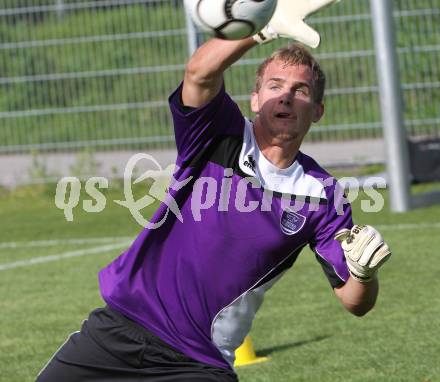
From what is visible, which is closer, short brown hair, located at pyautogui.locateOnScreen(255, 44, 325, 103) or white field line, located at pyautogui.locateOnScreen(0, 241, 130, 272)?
short brown hair, located at pyautogui.locateOnScreen(255, 44, 325, 103)

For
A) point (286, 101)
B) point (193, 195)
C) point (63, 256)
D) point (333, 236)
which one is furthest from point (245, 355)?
point (63, 256)

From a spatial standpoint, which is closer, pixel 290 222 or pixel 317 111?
pixel 290 222

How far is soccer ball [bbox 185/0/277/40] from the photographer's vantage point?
362 centimetres

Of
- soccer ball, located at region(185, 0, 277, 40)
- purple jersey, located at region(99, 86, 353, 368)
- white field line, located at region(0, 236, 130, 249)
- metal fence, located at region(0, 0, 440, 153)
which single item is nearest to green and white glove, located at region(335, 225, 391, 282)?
purple jersey, located at region(99, 86, 353, 368)

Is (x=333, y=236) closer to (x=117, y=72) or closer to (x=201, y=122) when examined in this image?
(x=201, y=122)

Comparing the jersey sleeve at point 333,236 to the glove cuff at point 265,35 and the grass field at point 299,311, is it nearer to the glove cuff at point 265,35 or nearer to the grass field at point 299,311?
the glove cuff at point 265,35

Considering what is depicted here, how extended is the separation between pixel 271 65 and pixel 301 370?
217 cm

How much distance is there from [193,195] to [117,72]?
10.1m

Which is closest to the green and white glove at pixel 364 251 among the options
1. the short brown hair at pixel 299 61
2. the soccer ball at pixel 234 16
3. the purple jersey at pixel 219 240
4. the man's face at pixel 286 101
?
the purple jersey at pixel 219 240

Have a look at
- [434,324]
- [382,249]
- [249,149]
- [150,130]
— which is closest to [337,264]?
[382,249]

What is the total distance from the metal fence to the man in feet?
30.4

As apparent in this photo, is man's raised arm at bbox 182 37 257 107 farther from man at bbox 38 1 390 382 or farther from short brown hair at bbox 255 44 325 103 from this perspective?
short brown hair at bbox 255 44 325 103

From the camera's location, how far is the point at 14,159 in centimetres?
1454

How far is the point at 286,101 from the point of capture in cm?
411
